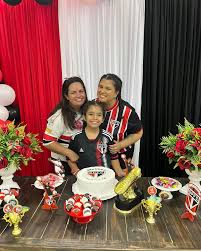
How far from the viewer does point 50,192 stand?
4.81 feet

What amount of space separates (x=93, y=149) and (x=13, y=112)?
114 cm

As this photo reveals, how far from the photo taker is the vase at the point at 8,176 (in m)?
1.58

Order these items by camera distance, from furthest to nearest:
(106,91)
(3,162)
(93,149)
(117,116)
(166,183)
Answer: (117,116)
(106,91)
(93,149)
(166,183)
(3,162)

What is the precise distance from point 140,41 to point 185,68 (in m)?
0.52

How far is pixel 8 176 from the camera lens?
64.5 inches

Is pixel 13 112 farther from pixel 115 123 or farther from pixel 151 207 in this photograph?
pixel 151 207

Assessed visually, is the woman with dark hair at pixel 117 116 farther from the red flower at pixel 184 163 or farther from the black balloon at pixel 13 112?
the black balloon at pixel 13 112

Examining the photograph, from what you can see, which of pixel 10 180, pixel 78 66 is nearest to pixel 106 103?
pixel 78 66

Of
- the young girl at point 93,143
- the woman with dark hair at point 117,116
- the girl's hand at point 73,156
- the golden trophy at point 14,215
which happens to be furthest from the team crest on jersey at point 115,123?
the golden trophy at point 14,215

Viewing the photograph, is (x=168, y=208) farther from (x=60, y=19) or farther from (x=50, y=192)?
(x=60, y=19)

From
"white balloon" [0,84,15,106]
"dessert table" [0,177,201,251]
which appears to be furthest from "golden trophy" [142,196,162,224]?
"white balloon" [0,84,15,106]

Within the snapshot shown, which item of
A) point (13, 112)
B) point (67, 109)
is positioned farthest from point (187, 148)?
point (13, 112)

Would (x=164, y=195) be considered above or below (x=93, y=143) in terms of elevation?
below

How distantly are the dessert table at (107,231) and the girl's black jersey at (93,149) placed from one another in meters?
0.45
